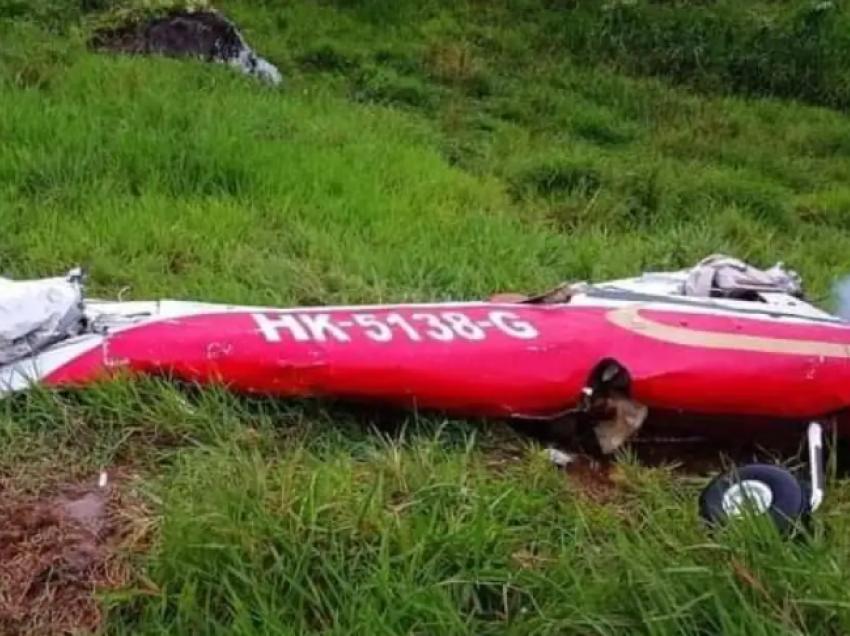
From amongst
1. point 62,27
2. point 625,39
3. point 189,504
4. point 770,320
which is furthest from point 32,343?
point 625,39

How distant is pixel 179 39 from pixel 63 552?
16.1ft

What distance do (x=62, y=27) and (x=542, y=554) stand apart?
553 centimetres

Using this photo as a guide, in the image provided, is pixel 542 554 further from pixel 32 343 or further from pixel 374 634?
pixel 32 343

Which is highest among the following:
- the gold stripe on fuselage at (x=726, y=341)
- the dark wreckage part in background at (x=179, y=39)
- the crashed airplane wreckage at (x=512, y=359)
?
the gold stripe on fuselage at (x=726, y=341)

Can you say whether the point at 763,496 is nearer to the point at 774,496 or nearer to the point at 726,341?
the point at 774,496

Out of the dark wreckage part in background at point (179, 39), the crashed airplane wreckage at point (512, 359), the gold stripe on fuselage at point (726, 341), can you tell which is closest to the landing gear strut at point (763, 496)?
the crashed airplane wreckage at point (512, 359)

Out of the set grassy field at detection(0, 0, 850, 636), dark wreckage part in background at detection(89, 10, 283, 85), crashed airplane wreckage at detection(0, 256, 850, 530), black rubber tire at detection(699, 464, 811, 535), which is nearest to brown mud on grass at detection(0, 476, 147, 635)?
grassy field at detection(0, 0, 850, 636)

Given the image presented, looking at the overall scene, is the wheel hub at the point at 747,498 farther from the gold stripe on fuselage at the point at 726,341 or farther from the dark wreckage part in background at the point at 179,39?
the dark wreckage part in background at the point at 179,39

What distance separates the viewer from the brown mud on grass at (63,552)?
218cm

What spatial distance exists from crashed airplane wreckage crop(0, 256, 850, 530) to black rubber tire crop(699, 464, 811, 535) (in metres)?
0.22

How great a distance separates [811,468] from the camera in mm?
2471

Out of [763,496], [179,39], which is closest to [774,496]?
[763,496]

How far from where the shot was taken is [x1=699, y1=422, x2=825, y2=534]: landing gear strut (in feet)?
7.20

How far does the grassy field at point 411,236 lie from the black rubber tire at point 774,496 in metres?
0.05
